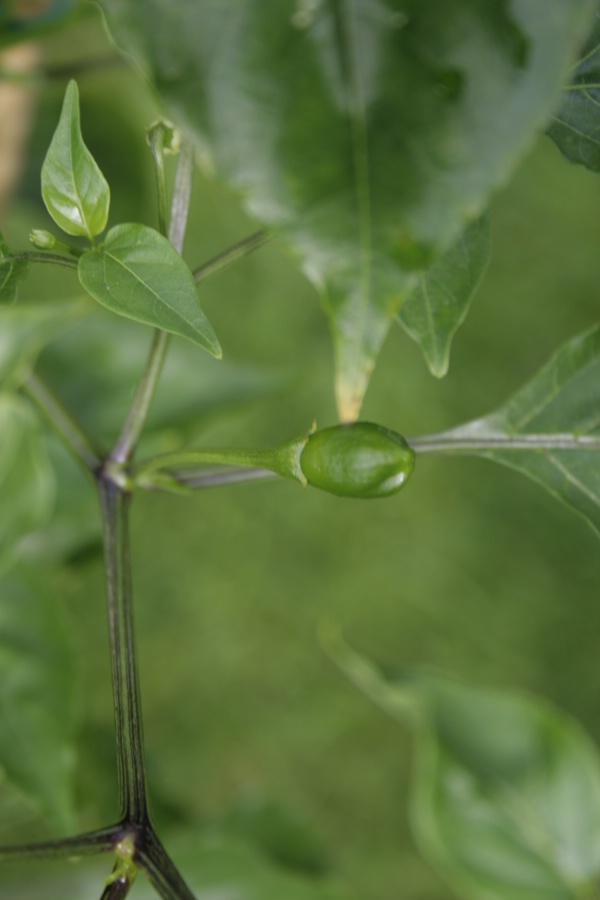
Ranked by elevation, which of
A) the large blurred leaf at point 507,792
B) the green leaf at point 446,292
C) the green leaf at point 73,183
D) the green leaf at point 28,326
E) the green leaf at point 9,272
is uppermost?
the green leaf at point 28,326

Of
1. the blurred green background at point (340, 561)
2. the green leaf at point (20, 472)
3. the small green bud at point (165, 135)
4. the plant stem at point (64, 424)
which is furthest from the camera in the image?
the blurred green background at point (340, 561)

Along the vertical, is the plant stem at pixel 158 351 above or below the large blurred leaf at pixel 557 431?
above

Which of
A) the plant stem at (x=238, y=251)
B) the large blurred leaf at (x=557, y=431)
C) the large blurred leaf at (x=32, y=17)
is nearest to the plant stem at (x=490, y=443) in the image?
the large blurred leaf at (x=557, y=431)

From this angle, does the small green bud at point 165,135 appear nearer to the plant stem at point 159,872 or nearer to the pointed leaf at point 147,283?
the pointed leaf at point 147,283

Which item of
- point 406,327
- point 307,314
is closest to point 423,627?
point 307,314

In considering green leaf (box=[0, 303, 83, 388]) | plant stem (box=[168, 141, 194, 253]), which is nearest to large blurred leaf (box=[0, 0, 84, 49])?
green leaf (box=[0, 303, 83, 388])

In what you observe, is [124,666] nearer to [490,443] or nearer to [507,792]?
[490,443]

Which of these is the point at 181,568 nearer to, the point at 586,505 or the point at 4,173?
the point at 4,173
